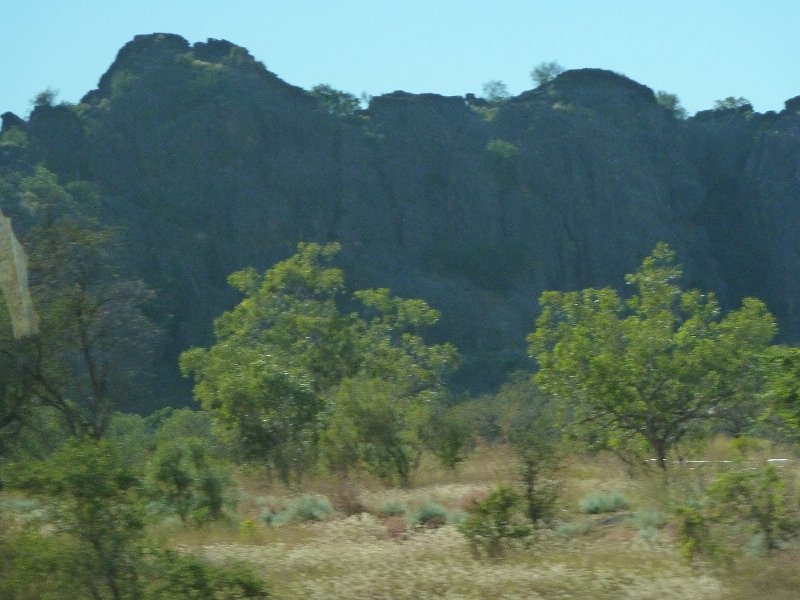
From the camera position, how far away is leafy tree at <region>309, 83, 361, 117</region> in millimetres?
106500

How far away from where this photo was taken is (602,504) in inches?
714

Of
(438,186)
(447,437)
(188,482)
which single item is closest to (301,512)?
(188,482)

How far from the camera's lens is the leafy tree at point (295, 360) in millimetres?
30516

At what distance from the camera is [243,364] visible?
33781 mm

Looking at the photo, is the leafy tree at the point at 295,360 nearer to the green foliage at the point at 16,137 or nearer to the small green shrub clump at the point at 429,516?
the small green shrub clump at the point at 429,516

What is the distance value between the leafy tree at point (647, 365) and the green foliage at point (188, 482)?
658cm

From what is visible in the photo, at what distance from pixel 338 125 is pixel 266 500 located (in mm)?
79161

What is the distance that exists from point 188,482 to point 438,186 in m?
83.3

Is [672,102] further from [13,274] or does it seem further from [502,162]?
[13,274]

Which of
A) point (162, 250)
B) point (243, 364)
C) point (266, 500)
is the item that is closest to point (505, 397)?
point (243, 364)

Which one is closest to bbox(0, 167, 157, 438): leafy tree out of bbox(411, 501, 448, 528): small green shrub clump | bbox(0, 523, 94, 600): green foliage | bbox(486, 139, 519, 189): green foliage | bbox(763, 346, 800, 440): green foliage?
bbox(411, 501, 448, 528): small green shrub clump

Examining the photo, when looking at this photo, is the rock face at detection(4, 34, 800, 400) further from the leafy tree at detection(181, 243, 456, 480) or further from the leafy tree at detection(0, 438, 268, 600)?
the leafy tree at detection(0, 438, 268, 600)

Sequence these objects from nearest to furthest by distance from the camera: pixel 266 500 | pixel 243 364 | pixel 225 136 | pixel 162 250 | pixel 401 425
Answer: pixel 266 500, pixel 401 425, pixel 243 364, pixel 162 250, pixel 225 136

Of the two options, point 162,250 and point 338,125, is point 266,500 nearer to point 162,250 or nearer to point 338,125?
point 162,250
